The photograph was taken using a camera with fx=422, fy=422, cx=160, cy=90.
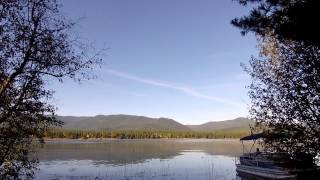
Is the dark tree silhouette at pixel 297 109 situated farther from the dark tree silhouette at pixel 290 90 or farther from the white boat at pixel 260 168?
the white boat at pixel 260 168

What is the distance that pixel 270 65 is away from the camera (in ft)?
70.4

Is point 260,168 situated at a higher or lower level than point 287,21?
lower

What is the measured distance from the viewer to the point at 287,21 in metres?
17.2

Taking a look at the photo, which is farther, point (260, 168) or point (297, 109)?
point (260, 168)

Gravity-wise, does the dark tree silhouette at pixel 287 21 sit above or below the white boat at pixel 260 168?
above

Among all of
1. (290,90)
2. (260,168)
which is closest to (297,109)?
(290,90)

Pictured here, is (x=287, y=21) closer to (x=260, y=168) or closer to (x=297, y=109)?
(x=297, y=109)

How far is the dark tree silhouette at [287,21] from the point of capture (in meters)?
15.5

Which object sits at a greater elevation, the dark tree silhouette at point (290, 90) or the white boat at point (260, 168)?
the dark tree silhouette at point (290, 90)

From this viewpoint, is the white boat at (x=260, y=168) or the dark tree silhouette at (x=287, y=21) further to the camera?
the white boat at (x=260, y=168)

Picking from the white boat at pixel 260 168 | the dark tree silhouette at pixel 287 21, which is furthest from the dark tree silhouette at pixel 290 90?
the white boat at pixel 260 168

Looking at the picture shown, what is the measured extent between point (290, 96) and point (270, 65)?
3167mm

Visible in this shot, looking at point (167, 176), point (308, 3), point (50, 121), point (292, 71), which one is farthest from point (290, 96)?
point (167, 176)

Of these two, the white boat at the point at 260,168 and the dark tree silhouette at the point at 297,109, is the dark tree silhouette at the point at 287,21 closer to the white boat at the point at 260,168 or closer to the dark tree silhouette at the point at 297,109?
the dark tree silhouette at the point at 297,109
